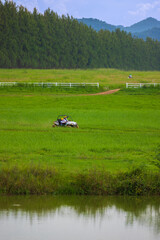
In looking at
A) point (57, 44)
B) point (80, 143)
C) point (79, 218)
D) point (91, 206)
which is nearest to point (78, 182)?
point (91, 206)

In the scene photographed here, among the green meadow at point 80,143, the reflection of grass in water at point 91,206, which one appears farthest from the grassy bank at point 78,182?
the reflection of grass in water at point 91,206

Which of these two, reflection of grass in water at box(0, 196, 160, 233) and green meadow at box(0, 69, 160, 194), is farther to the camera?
green meadow at box(0, 69, 160, 194)

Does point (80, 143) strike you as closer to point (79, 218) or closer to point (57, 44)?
point (79, 218)

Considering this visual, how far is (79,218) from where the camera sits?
479 inches

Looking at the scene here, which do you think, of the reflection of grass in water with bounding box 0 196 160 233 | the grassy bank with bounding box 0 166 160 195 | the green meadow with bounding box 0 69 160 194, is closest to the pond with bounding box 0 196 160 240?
the reflection of grass in water with bounding box 0 196 160 233

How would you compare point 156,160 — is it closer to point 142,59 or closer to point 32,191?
point 32,191

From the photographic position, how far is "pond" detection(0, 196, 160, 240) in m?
10.9

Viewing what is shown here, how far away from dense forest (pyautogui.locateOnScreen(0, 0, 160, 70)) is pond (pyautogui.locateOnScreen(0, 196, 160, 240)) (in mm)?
106919

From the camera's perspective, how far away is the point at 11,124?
29172 millimetres

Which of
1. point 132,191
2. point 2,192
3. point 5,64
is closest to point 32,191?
point 2,192

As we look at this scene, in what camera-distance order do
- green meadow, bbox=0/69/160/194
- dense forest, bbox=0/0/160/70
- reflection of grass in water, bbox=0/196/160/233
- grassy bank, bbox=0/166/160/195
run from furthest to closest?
dense forest, bbox=0/0/160/70
green meadow, bbox=0/69/160/194
grassy bank, bbox=0/166/160/195
reflection of grass in water, bbox=0/196/160/233

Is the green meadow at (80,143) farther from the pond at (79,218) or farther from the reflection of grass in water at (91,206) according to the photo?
the pond at (79,218)

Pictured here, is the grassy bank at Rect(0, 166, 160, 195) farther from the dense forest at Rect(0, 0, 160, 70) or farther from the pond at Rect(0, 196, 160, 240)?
the dense forest at Rect(0, 0, 160, 70)

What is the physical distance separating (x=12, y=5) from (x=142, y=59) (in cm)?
6385
